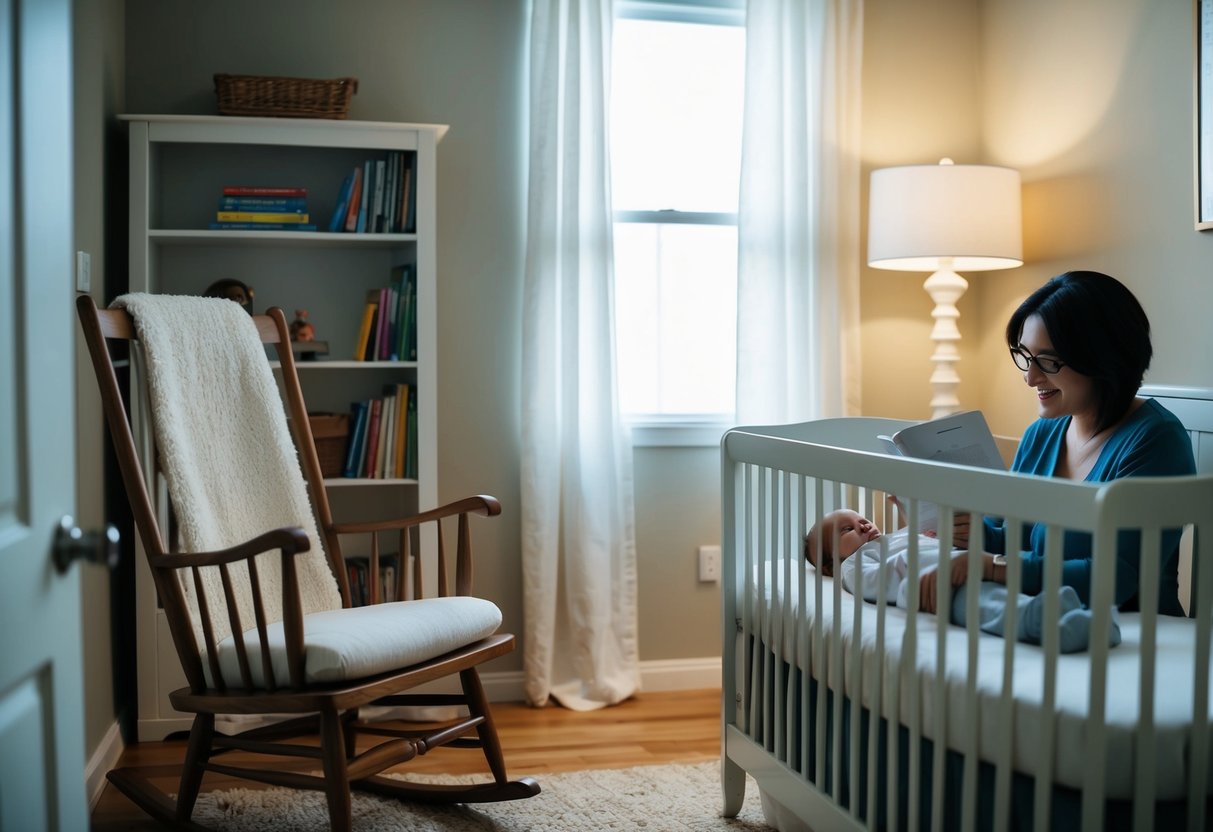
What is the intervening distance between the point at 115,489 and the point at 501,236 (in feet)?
3.87

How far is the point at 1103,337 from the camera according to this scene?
179 cm

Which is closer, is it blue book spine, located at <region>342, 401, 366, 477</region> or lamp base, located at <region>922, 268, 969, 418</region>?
blue book spine, located at <region>342, 401, 366, 477</region>

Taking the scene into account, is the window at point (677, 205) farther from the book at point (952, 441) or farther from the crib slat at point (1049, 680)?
the crib slat at point (1049, 680)

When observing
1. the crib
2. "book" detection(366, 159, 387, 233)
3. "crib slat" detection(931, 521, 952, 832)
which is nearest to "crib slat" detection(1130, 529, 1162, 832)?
the crib

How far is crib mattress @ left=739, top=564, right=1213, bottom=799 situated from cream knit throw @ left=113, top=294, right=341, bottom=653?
3.51 ft

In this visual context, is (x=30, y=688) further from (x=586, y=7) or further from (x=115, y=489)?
(x=586, y=7)

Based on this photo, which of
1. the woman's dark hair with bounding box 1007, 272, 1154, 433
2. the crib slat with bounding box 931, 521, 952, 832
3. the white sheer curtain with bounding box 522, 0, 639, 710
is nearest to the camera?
the crib slat with bounding box 931, 521, 952, 832

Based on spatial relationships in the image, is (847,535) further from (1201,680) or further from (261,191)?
(261,191)

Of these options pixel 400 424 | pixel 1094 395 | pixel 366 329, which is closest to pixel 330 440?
pixel 400 424

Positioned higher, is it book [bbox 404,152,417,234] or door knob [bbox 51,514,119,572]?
book [bbox 404,152,417,234]

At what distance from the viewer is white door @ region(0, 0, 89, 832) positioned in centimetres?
94

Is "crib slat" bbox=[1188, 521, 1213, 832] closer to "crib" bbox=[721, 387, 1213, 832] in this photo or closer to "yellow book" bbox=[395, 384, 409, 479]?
"crib" bbox=[721, 387, 1213, 832]

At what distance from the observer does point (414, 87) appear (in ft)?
9.31

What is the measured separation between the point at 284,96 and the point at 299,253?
43cm
